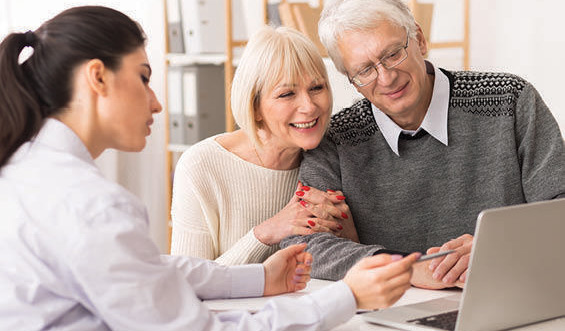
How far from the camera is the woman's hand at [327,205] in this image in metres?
1.85

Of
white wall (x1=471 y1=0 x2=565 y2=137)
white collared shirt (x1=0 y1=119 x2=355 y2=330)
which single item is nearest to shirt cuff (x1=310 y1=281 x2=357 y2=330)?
white collared shirt (x1=0 y1=119 x2=355 y2=330)

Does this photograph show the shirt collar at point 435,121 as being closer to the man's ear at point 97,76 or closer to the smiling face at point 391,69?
the smiling face at point 391,69

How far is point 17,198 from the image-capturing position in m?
1.04

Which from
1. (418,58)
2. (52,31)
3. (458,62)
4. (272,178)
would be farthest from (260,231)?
(458,62)

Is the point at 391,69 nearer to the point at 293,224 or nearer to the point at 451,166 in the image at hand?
the point at 451,166

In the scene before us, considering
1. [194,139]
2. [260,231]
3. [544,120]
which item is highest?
[544,120]

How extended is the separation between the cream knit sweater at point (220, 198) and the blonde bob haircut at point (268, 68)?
0.11m

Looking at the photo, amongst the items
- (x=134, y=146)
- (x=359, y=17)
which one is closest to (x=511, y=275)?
(x=134, y=146)

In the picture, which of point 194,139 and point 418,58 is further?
point 194,139

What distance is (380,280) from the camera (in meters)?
1.15

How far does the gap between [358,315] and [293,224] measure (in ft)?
1.67

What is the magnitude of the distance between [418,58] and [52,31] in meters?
1.05

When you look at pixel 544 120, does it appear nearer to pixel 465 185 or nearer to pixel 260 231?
pixel 465 185

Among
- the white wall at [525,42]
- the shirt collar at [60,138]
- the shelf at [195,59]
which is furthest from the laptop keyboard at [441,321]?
the shelf at [195,59]
